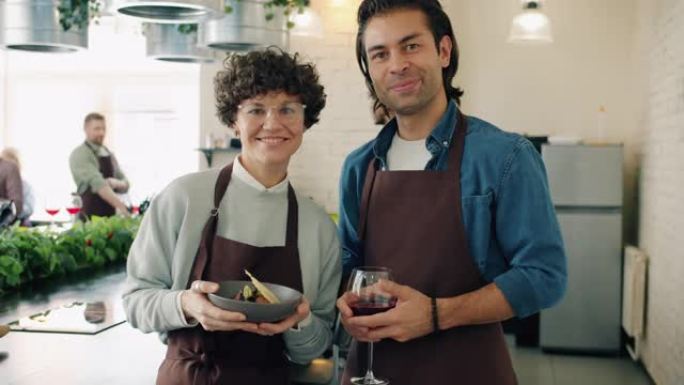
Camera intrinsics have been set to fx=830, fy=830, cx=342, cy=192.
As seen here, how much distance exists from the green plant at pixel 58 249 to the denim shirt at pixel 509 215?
8.07 feet

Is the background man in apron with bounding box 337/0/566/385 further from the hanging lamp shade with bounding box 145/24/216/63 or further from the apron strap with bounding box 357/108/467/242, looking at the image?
the hanging lamp shade with bounding box 145/24/216/63

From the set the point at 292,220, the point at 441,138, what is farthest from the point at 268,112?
the point at 441,138

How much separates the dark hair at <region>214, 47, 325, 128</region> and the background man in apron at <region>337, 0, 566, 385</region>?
16 centimetres

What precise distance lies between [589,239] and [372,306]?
491cm

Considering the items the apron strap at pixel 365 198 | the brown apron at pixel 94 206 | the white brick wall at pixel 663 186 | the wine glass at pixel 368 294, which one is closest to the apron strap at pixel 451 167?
the apron strap at pixel 365 198

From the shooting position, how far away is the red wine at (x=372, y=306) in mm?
Result: 1642

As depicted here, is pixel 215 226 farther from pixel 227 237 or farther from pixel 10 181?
pixel 10 181

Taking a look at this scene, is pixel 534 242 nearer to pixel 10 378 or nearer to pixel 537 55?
pixel 10 378

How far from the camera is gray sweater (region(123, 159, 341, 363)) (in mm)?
1866

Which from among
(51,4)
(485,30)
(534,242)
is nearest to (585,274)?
(485,30)

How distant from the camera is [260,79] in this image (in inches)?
75.7

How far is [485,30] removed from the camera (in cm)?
691

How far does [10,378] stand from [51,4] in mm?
1753

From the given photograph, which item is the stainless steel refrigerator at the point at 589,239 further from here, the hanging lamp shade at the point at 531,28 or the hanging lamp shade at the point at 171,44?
the hanging lamp shade at the point at 171,44
